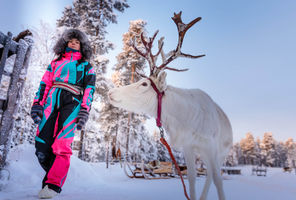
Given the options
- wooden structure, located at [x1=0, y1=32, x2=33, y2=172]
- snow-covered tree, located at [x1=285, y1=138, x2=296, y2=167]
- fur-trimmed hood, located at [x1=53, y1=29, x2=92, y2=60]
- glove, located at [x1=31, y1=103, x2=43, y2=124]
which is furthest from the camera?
snow-covered tree, located at [x1=285, y1=138, x2=296, y2=167]

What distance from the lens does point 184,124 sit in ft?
6.12

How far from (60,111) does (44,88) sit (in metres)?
0.42

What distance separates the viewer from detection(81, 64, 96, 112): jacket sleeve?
7.25 feet

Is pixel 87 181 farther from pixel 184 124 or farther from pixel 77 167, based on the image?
pixel 184 124

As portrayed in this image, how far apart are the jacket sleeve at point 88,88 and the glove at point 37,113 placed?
481mm

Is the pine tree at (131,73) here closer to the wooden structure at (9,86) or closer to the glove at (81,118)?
the wooden structure at (9,86)

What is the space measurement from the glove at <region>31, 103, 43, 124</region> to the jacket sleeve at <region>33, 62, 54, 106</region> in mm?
95

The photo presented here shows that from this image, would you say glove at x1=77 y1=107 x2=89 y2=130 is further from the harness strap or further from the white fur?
the white fur

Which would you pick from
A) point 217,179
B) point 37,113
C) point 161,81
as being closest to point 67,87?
point 37,113

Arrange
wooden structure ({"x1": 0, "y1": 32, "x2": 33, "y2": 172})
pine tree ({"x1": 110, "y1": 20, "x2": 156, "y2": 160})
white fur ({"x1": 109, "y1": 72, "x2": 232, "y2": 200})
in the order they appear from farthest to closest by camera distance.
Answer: pine tree ({"x1": 110, "y1": 20, "x2": 156, "y2": 160}), wooden structure ({"x1": 0, "y1": 32, "x2": 33, "y2": 172}), white fur ({"x1": 109, "y1": 72, "x2": 232, "y2": 200})

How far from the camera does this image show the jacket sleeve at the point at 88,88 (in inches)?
87.0

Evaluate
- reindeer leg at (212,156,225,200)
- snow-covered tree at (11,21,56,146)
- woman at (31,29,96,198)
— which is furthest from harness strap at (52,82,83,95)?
snow-covered tree at (11,21,56,146)

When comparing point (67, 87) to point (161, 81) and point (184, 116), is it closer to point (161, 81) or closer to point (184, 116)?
point (161, 81)

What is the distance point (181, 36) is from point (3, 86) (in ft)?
11.5
